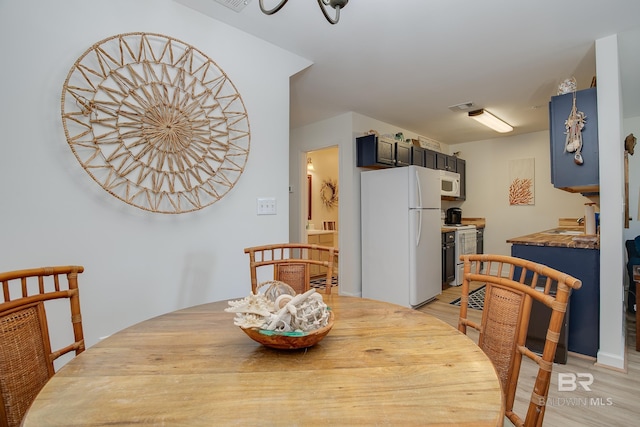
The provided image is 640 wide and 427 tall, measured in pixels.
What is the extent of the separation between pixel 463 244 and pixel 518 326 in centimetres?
414

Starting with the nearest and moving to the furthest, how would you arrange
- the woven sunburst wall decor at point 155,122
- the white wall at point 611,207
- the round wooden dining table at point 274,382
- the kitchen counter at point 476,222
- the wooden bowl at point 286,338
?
1. the round wooden dining table at point 274,382
2. the wooden bowl at point 286,338
3. the woven sunburst wall decor at point 155,122
4. the white wall at point 611,207
5. the kitchen counter at point 476,222

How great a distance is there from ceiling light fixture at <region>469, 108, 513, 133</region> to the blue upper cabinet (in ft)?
4.73

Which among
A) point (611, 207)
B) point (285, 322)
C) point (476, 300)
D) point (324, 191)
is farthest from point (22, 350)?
point (324, 191)

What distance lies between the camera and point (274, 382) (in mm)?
745

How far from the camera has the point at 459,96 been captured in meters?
3.46

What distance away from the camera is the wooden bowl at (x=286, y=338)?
0.85 meters

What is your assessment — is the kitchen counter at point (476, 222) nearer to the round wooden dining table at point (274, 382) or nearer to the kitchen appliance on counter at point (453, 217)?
the kitchen appliance on counter at point (453, 217)

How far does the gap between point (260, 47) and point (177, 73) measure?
2.35ft

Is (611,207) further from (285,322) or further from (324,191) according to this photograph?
(324,191)

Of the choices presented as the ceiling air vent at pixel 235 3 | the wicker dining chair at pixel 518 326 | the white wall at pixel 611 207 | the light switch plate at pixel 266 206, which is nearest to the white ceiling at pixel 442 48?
the ceiling air vent at pixel 235 3

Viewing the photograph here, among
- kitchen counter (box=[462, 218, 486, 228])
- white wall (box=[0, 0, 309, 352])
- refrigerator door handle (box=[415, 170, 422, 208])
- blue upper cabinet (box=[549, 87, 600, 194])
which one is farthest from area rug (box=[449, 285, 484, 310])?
white wall (box=[0, 0, 309, 352])

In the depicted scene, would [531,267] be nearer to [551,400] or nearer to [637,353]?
[551,400]

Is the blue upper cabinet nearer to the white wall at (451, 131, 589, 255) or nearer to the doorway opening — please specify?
the white wall at (451, 131, 589, 255)

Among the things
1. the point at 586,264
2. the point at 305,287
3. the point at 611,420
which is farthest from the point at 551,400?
the point at 305,287
